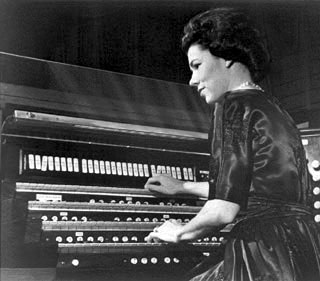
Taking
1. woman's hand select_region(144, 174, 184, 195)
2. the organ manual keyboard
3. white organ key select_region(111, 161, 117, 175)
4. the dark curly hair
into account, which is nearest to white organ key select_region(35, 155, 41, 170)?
the organ manual keyboard

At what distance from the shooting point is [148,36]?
1.99 metres

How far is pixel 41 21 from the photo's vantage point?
1.82m

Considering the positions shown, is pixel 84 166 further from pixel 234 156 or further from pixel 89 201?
pixel 234 156

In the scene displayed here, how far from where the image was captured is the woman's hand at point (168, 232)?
1376mm

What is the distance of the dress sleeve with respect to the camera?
125 cm

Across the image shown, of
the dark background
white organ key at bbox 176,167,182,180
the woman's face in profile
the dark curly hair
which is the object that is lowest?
white organ key at bbox 176,167,182,180

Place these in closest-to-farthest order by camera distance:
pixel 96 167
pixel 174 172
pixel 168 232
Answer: pixel 168 232, pixel 96 167, pixel 174 172

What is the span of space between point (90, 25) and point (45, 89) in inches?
13.4

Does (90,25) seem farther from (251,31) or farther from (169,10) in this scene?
(251,31)


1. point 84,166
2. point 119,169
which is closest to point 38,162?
point 84,166

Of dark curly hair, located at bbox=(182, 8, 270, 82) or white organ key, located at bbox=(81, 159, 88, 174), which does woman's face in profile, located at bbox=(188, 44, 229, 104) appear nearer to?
dark curly hair, located at bbox=(182, 8, 270, 82)

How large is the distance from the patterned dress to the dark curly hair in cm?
19

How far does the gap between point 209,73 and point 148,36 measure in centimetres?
55

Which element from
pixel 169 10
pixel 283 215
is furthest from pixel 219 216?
pixel 169 10
